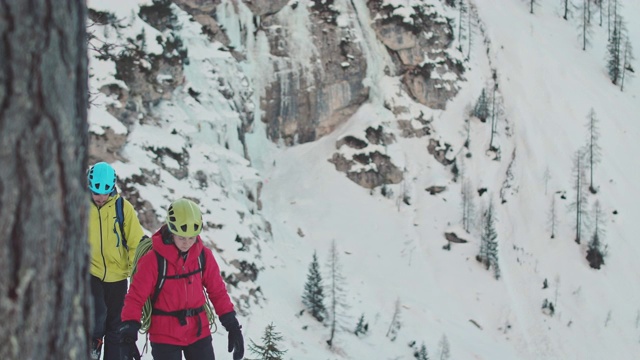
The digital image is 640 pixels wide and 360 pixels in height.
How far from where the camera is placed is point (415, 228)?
1748 inches

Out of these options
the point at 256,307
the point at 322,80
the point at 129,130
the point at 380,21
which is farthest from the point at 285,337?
the point at 380,21

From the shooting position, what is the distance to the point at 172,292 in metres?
4.98

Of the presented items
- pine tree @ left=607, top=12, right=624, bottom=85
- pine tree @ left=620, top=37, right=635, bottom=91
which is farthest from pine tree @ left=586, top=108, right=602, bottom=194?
pine tree @ left=620, top=37, right=635, bottom=91

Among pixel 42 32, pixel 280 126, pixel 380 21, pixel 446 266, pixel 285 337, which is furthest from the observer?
pixel 380 21

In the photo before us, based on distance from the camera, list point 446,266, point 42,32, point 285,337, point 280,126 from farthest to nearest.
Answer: point 280,126 → point 446,266 → point 285,337 → point 42,32

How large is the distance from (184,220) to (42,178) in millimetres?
3145

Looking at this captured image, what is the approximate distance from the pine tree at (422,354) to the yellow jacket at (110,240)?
25283 mm

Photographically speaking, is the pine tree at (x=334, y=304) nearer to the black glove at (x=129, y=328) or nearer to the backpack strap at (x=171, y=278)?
the backpack strap at (x=171, y=278)

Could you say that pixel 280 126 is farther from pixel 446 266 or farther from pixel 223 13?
pixel 446 266

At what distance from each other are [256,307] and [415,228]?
20.9 m

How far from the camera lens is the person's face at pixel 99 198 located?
587cm

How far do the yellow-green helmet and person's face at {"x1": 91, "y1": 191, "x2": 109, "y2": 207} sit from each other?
1.20 m

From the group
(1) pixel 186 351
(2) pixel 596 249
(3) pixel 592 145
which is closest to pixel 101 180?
(1) pixel 186 351

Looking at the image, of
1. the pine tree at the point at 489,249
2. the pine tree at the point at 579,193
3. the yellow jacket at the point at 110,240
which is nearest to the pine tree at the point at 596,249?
the pine tree at the point at 579,193
